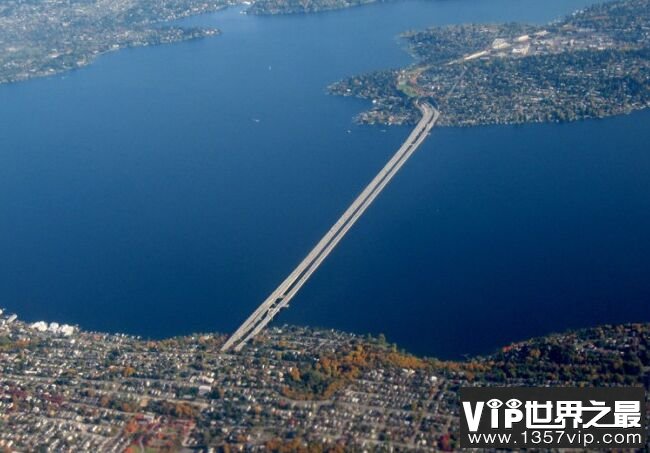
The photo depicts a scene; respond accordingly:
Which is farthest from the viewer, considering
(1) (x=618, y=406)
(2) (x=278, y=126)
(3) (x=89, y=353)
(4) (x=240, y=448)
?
(2) (x=278, y=126)

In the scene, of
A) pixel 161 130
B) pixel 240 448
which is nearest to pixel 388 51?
pixel 161 130

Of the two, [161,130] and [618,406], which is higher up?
[618,406]

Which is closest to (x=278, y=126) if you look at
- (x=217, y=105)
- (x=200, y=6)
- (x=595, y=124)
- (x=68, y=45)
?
(x=217, y=105)

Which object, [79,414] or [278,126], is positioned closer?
[79,414]

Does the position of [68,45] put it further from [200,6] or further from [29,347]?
[29,347]

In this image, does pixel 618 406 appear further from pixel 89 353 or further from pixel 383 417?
pixel 89 353

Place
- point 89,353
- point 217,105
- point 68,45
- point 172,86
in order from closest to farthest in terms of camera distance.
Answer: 1. point 89,353
2. point 217,105
3. point 172,86
4. point 68,45
